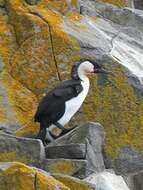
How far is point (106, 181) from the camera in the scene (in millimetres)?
12102

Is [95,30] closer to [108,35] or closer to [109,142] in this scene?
[108,35]

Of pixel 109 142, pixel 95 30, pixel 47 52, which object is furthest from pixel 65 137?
pixel 95 30

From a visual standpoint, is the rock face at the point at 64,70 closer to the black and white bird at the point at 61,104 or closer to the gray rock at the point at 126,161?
the gray rock at the point at 126,161

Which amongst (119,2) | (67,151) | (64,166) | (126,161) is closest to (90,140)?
(67,151)

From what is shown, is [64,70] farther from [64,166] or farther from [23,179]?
[23,179]

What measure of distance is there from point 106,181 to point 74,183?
1.11 m

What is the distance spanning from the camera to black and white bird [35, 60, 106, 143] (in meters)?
13.6

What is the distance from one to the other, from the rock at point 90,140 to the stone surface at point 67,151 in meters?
0.12

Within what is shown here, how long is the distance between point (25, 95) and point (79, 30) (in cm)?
175

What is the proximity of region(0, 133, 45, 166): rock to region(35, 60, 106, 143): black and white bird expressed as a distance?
141 centimetres

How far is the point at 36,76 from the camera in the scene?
14719 millimetres

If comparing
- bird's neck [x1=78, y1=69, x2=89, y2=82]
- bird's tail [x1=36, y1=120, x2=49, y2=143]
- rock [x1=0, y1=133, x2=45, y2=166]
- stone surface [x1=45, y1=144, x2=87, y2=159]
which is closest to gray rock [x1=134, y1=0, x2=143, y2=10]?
bird's neck [x1=78, y1=69, x2=89, y2=82]

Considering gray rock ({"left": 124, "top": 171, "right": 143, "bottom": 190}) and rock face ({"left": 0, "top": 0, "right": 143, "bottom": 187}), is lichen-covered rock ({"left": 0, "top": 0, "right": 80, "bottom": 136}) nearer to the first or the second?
rock face ({"left": 0, "top": 0, "right": 143, "bottom": 187})

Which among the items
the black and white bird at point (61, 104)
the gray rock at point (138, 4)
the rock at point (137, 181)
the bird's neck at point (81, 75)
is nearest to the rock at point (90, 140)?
the black and white bird at point (61, 104)
